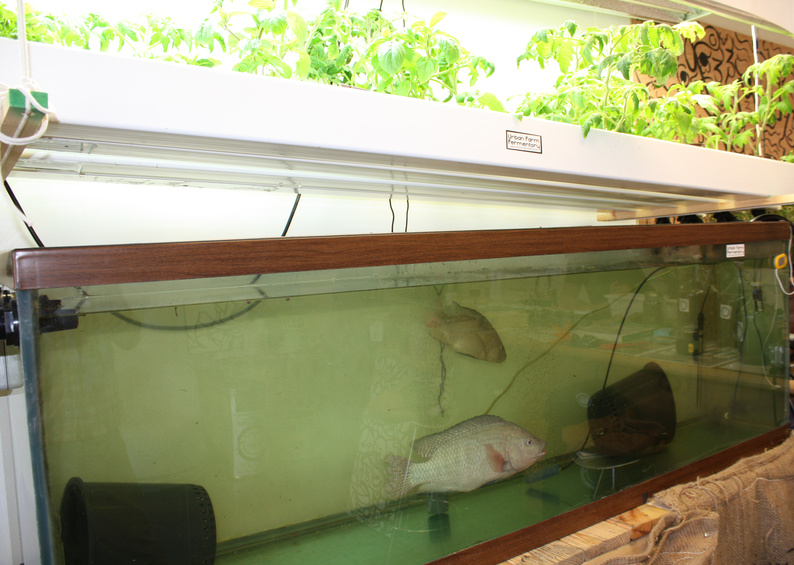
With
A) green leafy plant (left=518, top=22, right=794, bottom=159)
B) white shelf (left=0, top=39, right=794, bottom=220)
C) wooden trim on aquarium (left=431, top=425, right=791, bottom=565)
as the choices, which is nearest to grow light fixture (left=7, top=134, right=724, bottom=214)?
white shelf (left=0, top=39, right=794, bottom=220)

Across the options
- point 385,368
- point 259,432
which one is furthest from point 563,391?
point 259,432

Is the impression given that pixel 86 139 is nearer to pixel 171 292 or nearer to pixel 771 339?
pixel 171 292

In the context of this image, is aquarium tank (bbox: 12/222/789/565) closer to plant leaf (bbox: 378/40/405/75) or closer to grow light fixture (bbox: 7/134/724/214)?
grow light fixture (bbox: 7/134/724/214)

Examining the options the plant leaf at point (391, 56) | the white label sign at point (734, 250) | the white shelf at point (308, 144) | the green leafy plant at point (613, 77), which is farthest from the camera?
the white label sign at point (734, 250)

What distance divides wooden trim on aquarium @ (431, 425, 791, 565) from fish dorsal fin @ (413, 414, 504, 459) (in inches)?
5.7

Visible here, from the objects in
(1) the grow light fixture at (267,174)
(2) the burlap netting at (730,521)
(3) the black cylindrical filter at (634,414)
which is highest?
(1) the grow light fixture at (267,174)

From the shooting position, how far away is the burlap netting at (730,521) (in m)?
0.85

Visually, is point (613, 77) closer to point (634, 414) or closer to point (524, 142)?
point (524, 142)

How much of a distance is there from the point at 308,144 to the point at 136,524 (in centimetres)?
43

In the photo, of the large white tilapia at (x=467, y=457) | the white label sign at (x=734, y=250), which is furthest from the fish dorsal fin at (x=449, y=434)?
the white label sign at (x=734, y=250)

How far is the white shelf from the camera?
0.41m

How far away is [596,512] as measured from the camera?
0.88 meters

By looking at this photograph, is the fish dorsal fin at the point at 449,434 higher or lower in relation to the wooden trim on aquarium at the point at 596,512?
higher

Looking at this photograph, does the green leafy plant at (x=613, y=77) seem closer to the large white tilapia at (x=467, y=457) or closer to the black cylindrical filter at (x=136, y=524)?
the large white tilapia at (x=467, y=457)
